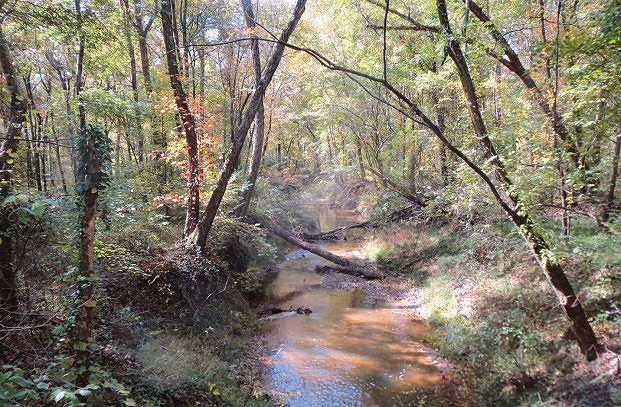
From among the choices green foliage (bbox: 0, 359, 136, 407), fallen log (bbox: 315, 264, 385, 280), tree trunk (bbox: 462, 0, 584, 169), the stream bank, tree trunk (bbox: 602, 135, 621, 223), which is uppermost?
tree trunk (bbox: 462, 0, 584, 169)

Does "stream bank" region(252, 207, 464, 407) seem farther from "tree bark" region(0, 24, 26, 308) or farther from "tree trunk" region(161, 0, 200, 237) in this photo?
"tree bark" region(0, 24, 26, 308)

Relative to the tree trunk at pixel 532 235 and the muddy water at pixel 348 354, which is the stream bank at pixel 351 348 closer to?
the muddy water at pixel 348 354

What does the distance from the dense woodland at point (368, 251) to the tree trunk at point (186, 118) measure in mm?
50

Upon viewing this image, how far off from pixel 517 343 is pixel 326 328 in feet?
15.0

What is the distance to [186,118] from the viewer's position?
28.7 ft

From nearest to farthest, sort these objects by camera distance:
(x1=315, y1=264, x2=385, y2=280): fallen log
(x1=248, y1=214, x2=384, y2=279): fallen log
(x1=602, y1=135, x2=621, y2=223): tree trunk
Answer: (x1=602, y1=135, x2=621, y2=223): tree trunk
(x1=315, y1=264, x2=385, y2=280): fallen log
(x1=248, y1=214, x2=384, y2=279): fallen log

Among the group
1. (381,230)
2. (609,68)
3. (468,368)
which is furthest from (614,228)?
(381,230)

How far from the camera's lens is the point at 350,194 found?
32312mm

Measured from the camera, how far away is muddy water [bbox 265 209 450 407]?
6430 mm

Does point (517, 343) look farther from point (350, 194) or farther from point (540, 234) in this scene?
point (350, 194)

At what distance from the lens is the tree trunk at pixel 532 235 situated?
484 cm

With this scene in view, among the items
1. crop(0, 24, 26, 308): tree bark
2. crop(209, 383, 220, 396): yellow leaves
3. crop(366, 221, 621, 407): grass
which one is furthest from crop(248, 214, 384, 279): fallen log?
crop(0, 24, 26, 308): tree bark

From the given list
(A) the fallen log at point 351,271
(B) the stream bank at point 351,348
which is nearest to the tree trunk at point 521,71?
(B) the stream bank at point 351,348

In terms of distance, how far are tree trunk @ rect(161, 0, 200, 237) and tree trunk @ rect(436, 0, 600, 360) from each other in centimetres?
640
